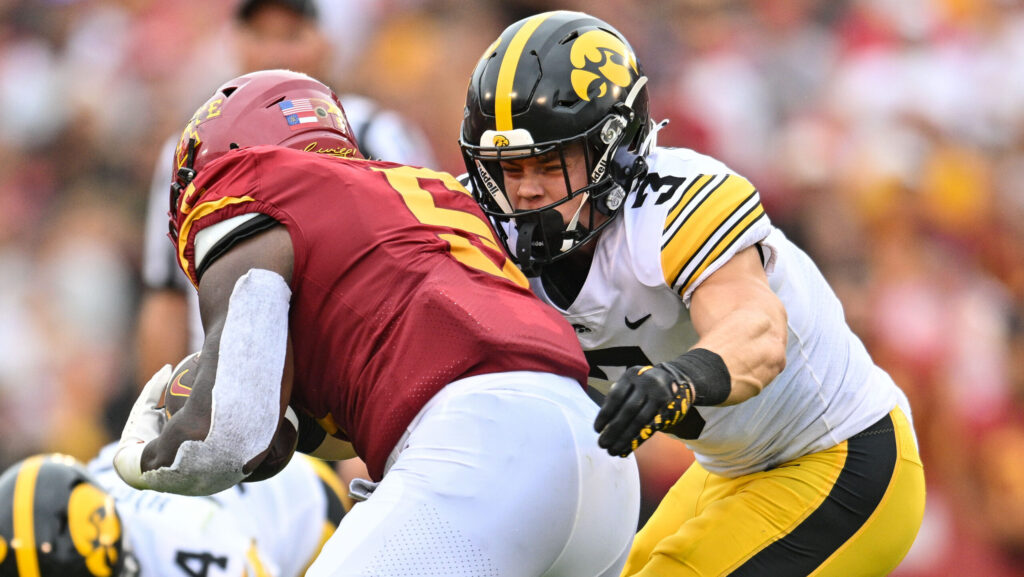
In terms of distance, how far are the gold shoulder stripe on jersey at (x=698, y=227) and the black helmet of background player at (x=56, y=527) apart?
1.80 m

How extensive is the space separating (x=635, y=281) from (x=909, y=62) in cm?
468

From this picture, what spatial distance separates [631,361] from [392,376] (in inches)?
33.7

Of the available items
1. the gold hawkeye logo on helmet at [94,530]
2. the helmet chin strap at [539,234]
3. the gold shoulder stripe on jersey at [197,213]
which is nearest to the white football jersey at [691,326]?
the helmet chin strap at [539,234]

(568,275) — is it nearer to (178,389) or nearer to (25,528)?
(178,389)

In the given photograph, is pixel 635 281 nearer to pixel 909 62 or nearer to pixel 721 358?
pixel 721 358

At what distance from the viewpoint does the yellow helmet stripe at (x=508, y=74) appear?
2975 mm

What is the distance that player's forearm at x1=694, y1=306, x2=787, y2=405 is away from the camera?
2.54m

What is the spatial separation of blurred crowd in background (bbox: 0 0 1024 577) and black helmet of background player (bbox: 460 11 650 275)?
357cm

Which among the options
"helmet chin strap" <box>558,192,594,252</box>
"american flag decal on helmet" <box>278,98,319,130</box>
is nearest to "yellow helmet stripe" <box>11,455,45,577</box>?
"american flag decal on helmet" <box>278,98,319,130</box>

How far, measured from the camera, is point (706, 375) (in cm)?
245

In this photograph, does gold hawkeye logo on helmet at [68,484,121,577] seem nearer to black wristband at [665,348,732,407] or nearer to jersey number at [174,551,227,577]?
jersey number at [174,551,227,577]

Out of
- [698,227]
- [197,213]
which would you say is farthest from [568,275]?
[197,213]

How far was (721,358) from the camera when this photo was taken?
A: 2.51 m

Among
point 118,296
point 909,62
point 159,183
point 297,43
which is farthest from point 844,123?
point 118,296
